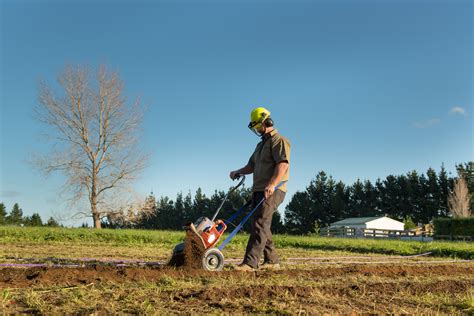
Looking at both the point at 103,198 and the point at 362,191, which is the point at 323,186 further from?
the point at 103,198

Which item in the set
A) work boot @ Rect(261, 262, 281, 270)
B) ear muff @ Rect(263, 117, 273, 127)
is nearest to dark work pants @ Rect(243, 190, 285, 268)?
work boot @ Rect(261, 262, 281, 270)

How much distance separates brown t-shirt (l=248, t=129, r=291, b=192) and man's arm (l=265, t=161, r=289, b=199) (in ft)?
0.23

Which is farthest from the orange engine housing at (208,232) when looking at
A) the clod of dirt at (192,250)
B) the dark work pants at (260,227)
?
the dark work pants at (260,227)

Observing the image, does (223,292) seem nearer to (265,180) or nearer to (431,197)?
(265,180)

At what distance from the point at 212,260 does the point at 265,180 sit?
1436mm

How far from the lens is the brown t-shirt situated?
6.33m

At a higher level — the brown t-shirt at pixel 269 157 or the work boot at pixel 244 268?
the brown t-shirt at pixel 269 157

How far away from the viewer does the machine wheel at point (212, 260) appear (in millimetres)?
5758

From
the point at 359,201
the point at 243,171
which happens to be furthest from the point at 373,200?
the point at 243,171

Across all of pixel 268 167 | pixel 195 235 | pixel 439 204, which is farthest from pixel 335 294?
pixel 439 204

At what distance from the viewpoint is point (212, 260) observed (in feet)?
19.1

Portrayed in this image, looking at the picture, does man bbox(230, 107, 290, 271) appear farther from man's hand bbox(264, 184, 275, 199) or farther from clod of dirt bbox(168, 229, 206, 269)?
clod of dirt bbox(168, 229, 206, 269)

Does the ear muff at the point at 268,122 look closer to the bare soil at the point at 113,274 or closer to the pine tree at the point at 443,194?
the bare soil at the point at 113,274

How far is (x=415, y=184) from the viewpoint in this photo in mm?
63062
